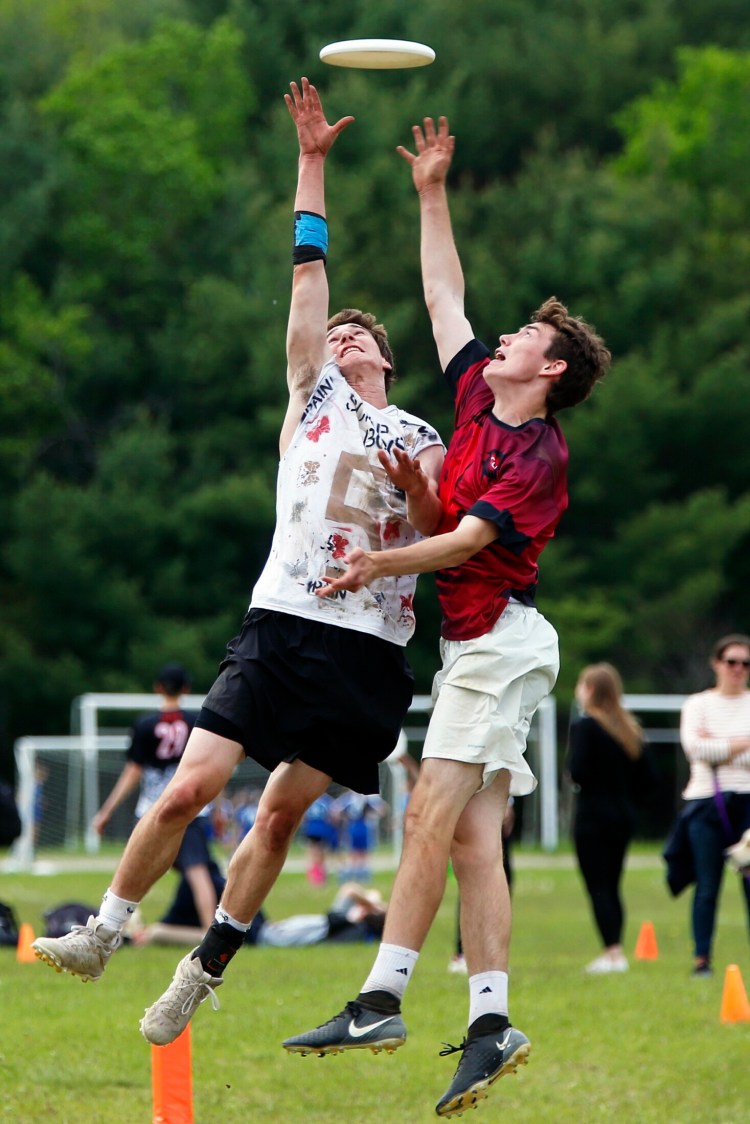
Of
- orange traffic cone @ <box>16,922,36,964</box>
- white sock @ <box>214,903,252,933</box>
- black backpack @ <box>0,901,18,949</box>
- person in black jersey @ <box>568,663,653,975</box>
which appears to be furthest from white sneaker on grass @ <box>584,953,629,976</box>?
A: white sock @ <box>214,903,252,933</box>

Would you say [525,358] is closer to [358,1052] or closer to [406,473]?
[406,473]

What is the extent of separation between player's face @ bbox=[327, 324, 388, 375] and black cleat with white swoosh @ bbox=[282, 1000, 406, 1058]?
241 cm

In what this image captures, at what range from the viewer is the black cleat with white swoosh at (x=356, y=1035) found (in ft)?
19.6

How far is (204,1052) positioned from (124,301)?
32479 mm

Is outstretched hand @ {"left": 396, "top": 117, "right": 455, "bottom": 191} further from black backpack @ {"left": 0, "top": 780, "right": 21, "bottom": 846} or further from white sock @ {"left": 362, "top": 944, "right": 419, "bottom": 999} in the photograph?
black backpack @ {"left": 0, "top": 780, "right": 21, "bottom": 846}

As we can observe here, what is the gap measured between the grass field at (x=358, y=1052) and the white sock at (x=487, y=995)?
1985 millimetres

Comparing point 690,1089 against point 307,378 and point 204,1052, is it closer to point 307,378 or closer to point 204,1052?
point 204,1052

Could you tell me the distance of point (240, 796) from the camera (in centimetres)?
2662

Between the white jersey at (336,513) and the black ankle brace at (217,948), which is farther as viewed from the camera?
the black ankle brace at (217,948)

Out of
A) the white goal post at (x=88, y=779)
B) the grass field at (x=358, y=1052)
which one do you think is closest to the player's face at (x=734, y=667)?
the grass field at (x=358, y=1052)

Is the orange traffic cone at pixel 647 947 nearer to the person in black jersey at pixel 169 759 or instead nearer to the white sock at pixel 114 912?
the person in black jersey at pixel 169 759

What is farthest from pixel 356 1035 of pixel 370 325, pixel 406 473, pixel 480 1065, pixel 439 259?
pixel 439 259

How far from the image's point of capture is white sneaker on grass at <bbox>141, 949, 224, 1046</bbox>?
6.26 metres

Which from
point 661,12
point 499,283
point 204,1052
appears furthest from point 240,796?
point 661,12
